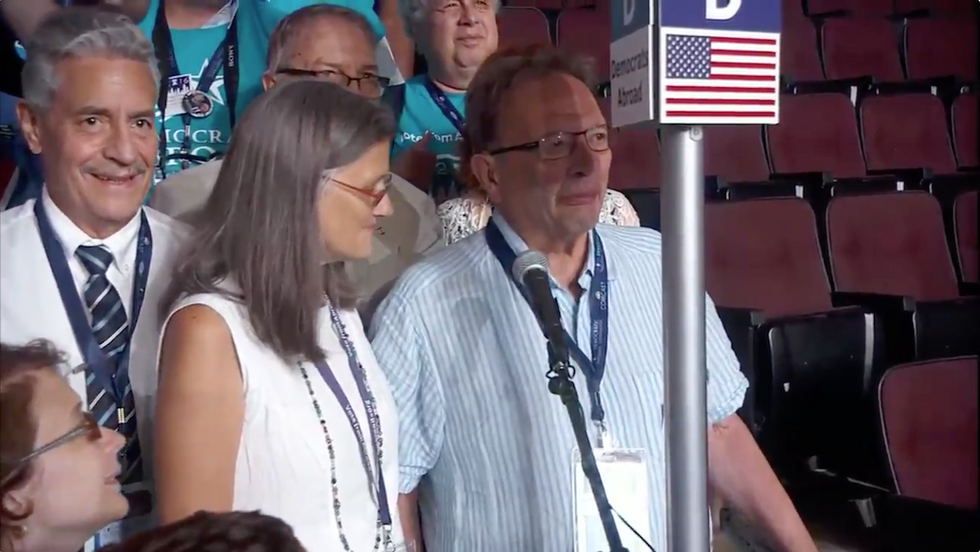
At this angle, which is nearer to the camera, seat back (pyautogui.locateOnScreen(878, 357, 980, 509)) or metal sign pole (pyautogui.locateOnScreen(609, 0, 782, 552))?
metal sign pole (pyautogui.locateOnScreen(609, 0, 782, 552))

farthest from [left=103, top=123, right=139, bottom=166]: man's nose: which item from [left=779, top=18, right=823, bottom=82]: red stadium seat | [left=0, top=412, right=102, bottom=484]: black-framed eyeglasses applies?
[left=779, top=18, right=823, bottom=82]: red stadium seat

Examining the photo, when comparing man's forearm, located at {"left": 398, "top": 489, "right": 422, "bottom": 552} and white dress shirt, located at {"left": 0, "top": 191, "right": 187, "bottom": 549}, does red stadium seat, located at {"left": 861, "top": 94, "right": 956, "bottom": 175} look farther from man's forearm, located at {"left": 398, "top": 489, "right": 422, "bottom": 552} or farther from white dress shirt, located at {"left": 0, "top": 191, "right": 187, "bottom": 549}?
white dress shirt, located at {"left": 0, "top": 191, "right": 187, "bottom": 549}

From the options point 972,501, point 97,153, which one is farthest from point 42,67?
point 972,501

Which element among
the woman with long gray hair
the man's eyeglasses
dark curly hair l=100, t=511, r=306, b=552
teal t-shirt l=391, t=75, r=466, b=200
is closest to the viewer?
dark curly hair l=100, t=511, r=306, b=552

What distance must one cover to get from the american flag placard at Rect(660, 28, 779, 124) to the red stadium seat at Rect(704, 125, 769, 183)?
2744 mm

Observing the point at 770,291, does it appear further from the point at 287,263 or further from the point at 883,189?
the point at 287,263

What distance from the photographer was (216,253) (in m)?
0.93

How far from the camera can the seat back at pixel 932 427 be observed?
1748 millimetres

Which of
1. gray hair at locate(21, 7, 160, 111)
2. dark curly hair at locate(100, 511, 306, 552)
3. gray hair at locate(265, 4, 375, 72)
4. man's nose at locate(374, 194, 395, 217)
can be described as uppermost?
gray hair at locate(265, 4, 375, 72)

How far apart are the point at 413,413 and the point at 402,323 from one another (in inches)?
4.5

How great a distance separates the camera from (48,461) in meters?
0.71

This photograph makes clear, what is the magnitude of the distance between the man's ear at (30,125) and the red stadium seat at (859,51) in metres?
4.10

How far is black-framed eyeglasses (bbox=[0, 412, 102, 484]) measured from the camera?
69 centimetres

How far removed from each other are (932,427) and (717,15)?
144 centimetres
